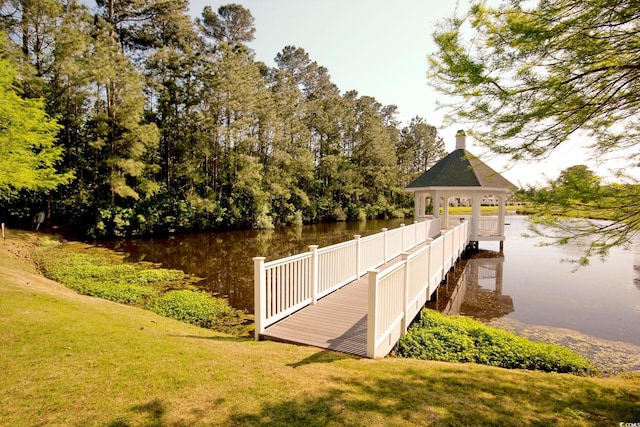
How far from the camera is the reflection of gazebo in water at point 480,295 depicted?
26.6ft

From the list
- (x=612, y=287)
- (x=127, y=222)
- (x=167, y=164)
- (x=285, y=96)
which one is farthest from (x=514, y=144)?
(x=285, y=96)

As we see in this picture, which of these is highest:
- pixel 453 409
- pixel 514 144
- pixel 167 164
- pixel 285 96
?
pixel 285 96

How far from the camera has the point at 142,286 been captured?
9.39 m

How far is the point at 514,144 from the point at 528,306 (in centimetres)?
645

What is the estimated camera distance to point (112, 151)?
18859 mm

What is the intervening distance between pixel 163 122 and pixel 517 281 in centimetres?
2271

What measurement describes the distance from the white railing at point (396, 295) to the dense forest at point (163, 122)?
15.1m

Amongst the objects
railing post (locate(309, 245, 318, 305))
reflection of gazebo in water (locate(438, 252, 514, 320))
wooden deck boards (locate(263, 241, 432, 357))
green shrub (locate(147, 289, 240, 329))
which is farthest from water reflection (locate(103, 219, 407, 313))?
reflection of gazebo in water (locate(438, 252, 514, 320))

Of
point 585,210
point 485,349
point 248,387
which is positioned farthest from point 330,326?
point 585,210

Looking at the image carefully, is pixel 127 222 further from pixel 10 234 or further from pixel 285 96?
pixel 285 96

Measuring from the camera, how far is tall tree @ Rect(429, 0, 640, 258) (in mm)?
3217

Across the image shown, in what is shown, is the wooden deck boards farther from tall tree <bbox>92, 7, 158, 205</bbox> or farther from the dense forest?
tall tree <bbox>92, 7, 158, 205</bbox>

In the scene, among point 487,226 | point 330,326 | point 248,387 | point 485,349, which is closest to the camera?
point 248,387

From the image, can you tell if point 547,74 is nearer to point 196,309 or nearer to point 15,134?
point 196,309
